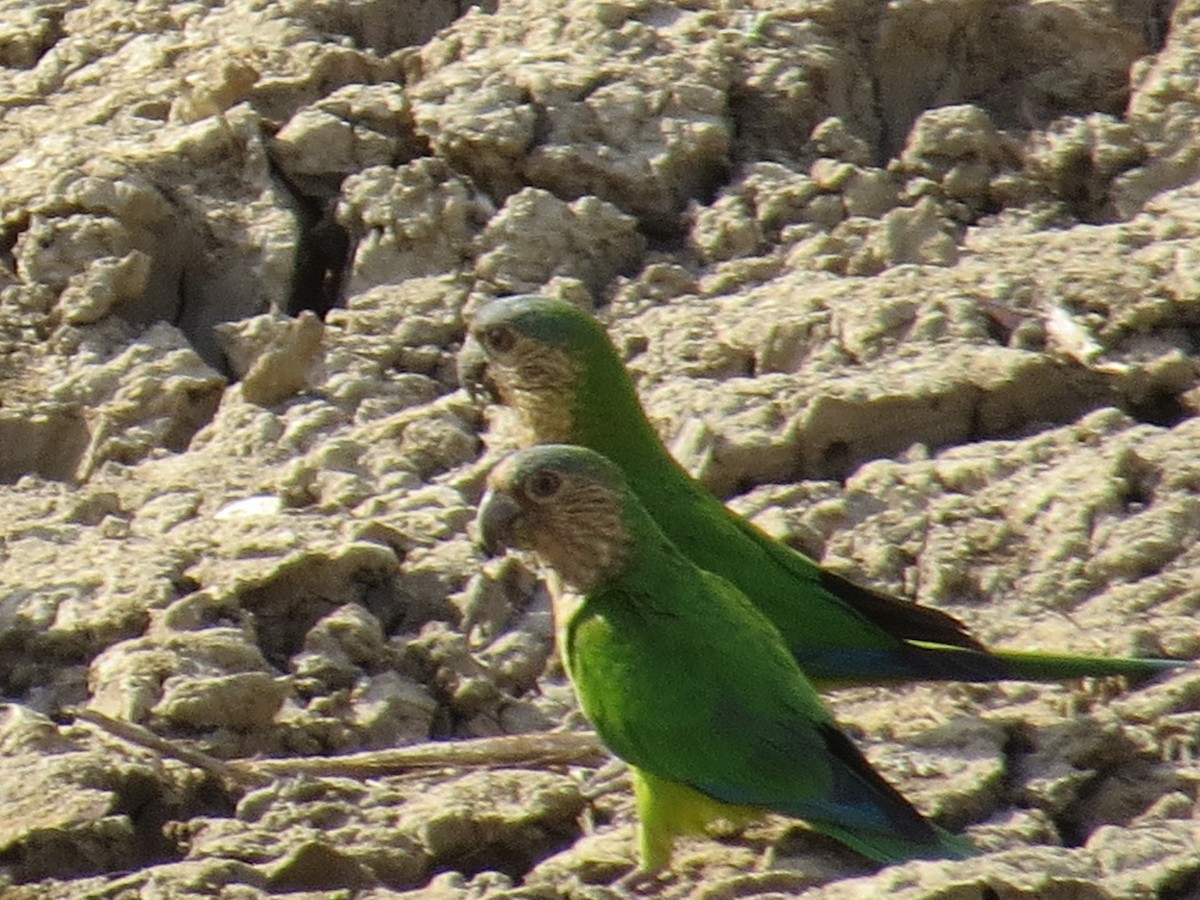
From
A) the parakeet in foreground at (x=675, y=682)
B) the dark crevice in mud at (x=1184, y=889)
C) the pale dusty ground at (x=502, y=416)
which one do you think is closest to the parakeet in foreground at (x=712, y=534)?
the pale dusty ground at (x=502, y=416)

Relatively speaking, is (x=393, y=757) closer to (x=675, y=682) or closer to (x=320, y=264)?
(x=675, y=682)

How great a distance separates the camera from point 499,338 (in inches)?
234

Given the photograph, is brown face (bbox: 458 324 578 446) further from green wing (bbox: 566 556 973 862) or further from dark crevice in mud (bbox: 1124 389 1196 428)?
dark crevice in mud (bbox: 1124 389 1196 428)

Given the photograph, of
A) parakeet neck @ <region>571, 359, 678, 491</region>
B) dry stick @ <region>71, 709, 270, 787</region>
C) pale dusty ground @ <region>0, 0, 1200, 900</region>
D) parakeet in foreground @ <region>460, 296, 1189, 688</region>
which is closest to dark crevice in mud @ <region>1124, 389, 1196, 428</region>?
pale dusty ground @ <region>0, 0, 1200, 900</region>

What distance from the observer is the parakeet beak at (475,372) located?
19.9 feet

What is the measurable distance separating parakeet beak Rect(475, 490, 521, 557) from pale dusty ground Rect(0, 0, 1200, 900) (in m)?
0.42

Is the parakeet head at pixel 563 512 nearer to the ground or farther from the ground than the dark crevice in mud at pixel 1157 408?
farther from the ground

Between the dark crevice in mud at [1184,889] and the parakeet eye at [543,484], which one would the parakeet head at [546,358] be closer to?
the parakeet eye at [543,484]

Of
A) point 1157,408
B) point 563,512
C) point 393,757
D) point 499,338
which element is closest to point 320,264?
point 499,338

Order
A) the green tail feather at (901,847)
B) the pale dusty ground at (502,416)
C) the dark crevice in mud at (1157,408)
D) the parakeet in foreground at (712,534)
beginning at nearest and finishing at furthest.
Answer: the green tail feather at (901,847)
the pale dusty ground at (502,416)
the parakeet in foreground at (712,534)
the dark crevice in mud at (1157,408)

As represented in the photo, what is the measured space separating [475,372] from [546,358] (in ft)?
0.86

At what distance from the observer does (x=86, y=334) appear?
633cm

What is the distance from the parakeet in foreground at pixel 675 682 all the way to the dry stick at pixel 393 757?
0.81 feet

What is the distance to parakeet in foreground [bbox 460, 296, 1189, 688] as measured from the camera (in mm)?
5129
